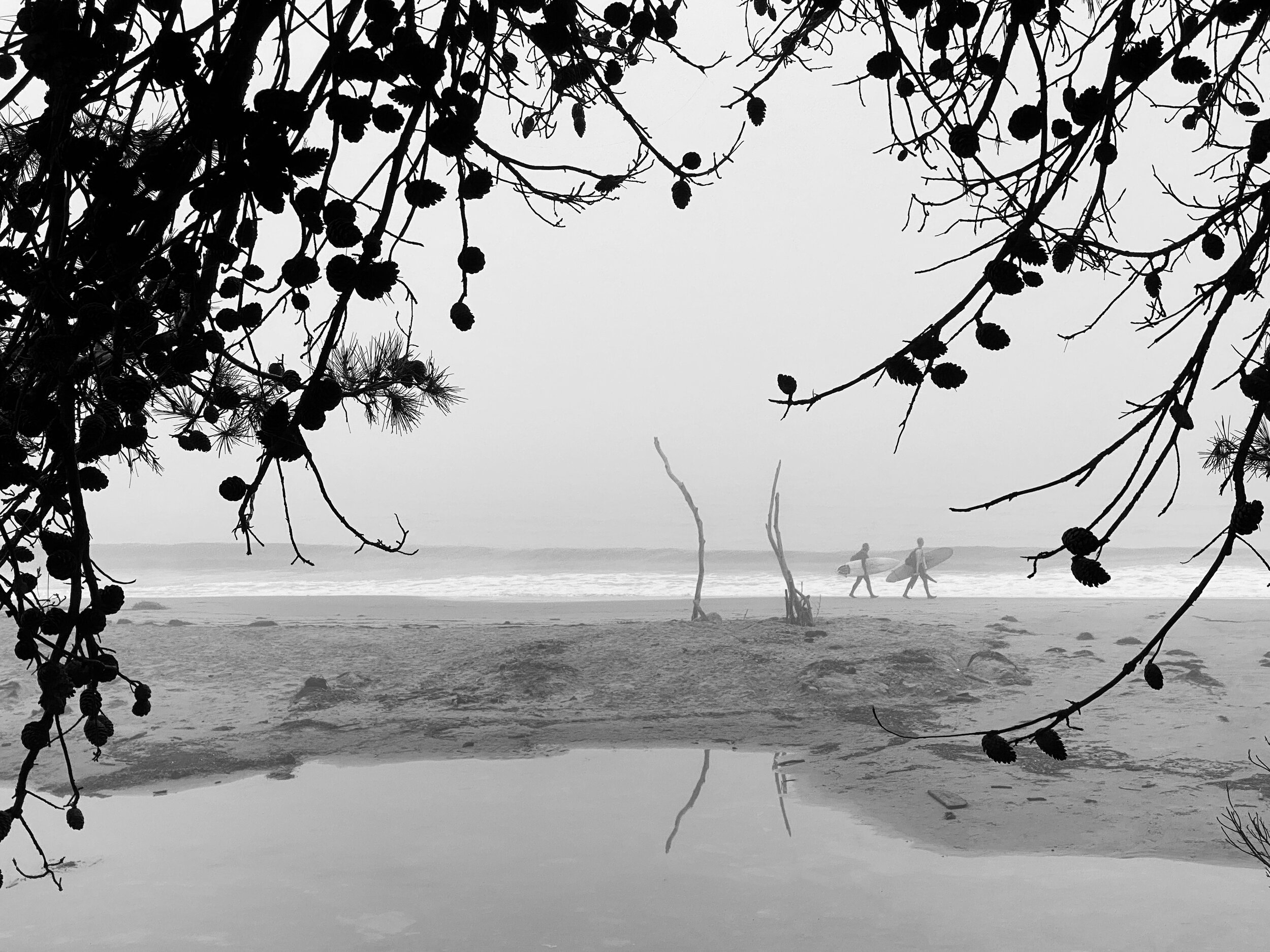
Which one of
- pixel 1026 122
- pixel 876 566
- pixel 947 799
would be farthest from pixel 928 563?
pixel 1026 122

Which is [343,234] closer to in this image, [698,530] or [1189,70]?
[1189,70]

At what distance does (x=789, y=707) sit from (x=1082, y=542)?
615 centimetres

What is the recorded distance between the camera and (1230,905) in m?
3.88

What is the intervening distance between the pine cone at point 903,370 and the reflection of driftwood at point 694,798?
136 inches

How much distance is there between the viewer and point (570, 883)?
4156 mm

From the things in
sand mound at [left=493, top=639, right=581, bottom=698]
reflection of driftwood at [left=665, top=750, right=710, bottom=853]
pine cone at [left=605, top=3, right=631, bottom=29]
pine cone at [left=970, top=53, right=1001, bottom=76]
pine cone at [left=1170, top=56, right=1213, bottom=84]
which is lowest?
reflection of driftwood at [left=665, top=750, right=710, bottom=853]

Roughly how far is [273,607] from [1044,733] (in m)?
15.1

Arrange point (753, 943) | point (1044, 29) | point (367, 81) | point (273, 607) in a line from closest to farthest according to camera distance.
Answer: point (367, 81) → point (1044, 29) → point (753, 943) → point (273, 607)

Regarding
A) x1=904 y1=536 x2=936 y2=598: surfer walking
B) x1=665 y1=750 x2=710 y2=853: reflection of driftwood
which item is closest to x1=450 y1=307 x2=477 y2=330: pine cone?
x1=665 y1=750 x2=710 y2=853: reflection of driftwood

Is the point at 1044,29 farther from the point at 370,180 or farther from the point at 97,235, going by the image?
the point at 97,235

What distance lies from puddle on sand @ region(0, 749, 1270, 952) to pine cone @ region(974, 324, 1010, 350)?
2.73 meters

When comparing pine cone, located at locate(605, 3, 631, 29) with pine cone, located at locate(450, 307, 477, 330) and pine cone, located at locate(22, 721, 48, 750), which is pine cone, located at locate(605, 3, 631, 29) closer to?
pine cone, located at locate(450, 307, 477, 330)

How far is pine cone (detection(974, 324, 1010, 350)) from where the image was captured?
4.55 ft

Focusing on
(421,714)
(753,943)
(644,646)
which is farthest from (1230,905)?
(644,646)
